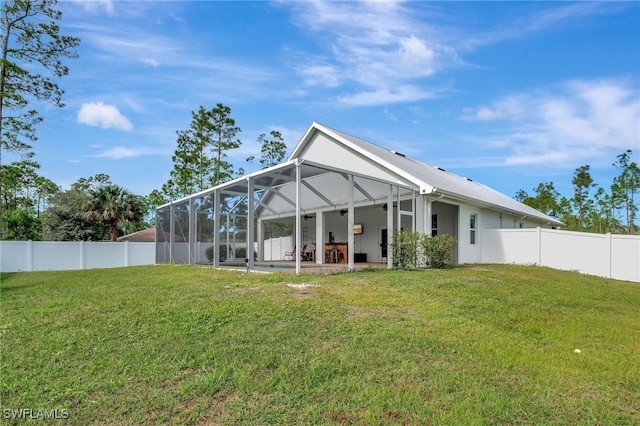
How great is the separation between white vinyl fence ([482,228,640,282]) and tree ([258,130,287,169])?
21.2 meters

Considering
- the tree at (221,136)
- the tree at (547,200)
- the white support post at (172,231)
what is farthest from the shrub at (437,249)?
the tree at (547,200)

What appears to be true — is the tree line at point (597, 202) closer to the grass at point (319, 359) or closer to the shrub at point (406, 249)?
the shrub at point (406, 249)

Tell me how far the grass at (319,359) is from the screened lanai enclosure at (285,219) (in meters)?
4.96

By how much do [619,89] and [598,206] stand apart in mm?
24573

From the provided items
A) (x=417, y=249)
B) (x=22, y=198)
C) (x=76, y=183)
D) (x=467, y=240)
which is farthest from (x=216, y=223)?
(x=76, y=183)

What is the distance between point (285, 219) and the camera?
19.4m

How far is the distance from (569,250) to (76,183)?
4753cm

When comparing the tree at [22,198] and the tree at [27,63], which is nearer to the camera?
the tree at [27,63]

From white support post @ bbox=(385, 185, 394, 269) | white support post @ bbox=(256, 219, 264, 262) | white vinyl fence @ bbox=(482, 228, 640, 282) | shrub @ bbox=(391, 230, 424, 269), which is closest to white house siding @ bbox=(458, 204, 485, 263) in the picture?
white vinyl fence @ bbox=(482, 228, 640, 282)

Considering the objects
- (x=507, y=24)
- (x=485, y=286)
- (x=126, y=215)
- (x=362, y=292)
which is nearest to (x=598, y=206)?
(x=507, y=24)

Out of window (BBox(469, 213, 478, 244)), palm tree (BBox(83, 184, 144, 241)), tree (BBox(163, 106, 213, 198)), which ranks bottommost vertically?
window (BBox(469, 213, 478, 244))

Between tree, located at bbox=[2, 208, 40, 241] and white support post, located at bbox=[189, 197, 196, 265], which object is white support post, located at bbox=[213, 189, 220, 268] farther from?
tree, located at bbox=[2, 208, 40, 241]

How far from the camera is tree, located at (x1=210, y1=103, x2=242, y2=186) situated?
28469mm

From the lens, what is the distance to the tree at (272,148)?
107 ft
